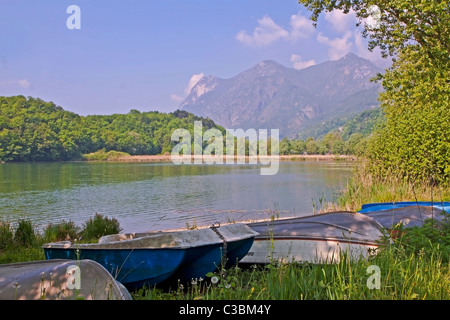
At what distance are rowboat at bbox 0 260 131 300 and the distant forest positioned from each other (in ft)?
318

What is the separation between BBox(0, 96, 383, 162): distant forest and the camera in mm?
109812

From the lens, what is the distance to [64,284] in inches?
157

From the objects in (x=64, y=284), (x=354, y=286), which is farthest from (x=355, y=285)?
(x=64, y=284)

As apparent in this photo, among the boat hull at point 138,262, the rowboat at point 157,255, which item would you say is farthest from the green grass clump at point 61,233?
the boat hull at point 138,262

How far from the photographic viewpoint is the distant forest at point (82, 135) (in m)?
110

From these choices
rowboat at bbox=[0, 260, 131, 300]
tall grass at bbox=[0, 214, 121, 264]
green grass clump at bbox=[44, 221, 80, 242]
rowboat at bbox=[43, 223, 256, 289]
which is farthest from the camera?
green grass clump at bbox=[44, 221, 80, 242]

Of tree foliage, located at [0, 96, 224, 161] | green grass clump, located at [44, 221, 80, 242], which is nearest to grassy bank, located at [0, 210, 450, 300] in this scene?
green grass clump, located at [44, 221, 80, 242]

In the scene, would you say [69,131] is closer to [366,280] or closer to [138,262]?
[138,262]

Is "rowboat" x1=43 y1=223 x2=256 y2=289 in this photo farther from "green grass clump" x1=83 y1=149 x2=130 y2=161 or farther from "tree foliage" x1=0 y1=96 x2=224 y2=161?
"green grass clump" x1=83 y1=149 x2=130 y2=161

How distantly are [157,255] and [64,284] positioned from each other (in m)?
2.26

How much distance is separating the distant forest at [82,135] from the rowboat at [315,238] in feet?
303

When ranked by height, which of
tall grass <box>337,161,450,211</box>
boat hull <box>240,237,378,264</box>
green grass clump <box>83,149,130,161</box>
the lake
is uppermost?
green grass clump <box>83,149,130,161</box>
